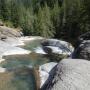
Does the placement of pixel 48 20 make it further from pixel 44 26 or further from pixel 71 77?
pixel 71 77

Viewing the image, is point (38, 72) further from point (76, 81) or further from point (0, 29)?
point (0, 29)

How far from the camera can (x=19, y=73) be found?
24953mm

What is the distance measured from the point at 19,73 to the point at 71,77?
64.2ft

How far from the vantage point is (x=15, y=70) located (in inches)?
1035

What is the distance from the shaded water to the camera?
21.2 meters

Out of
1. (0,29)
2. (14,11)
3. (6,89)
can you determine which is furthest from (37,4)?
(6,89)

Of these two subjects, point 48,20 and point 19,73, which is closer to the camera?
point 19,73

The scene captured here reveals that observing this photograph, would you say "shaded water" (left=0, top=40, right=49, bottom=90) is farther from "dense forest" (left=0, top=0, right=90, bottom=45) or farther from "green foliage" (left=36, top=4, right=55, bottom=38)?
"dense forest" (left=0, top=0, right=90, bottom=45)

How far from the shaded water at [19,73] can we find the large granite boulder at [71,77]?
14533 mm

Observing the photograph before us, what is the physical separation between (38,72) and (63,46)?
15.5m

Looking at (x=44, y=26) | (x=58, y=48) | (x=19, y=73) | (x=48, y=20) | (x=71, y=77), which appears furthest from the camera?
(x=48, y=20)

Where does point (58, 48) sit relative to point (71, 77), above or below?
below

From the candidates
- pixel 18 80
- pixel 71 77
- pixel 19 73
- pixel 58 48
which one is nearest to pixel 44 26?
pixel 58 48

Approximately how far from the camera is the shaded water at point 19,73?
2122 cm
